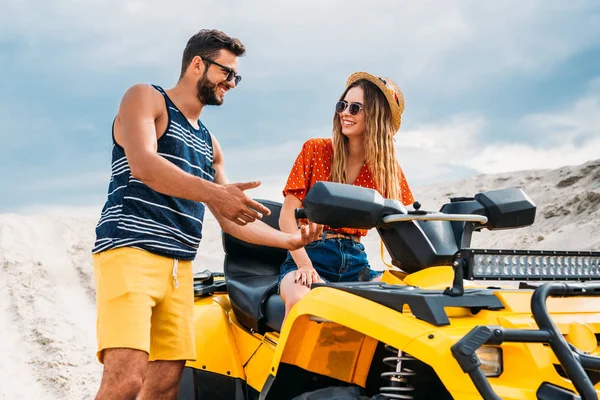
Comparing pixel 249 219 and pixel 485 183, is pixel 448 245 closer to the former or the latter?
pixel 249 219

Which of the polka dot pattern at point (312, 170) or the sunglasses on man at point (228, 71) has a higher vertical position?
the sunglasses on man at point (228, 71)

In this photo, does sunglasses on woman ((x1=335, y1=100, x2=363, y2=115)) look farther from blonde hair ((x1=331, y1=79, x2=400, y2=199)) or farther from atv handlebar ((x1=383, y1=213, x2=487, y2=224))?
atv handlebar ((x1=383, y1=213, x2=487, y2=224))

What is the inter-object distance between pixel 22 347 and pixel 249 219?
7504 mm

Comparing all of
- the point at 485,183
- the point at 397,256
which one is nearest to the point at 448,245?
the point at 397,256

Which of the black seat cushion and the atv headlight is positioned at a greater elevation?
the black seat cushion

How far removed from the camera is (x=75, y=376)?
8.31 m

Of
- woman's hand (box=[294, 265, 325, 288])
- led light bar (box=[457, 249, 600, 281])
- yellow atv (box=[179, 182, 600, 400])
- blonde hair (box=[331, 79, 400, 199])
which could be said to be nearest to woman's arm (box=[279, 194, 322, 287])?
woman's hand (box=[294, 265, 325, 288])

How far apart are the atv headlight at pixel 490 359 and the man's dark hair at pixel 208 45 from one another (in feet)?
6.81

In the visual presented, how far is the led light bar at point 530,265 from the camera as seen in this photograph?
7.30 ft

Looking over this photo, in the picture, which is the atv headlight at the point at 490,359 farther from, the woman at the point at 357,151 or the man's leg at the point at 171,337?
Answer: the man's leg at the point at 171,337

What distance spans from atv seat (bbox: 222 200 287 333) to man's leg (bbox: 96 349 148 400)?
1.98 feet

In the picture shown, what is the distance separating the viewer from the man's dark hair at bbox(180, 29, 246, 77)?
143 inches

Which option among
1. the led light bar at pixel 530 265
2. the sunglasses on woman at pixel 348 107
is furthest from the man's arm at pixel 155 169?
→ the led light bar at pixel 530 265

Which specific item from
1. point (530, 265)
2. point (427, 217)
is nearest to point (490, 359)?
point (530, 265)
